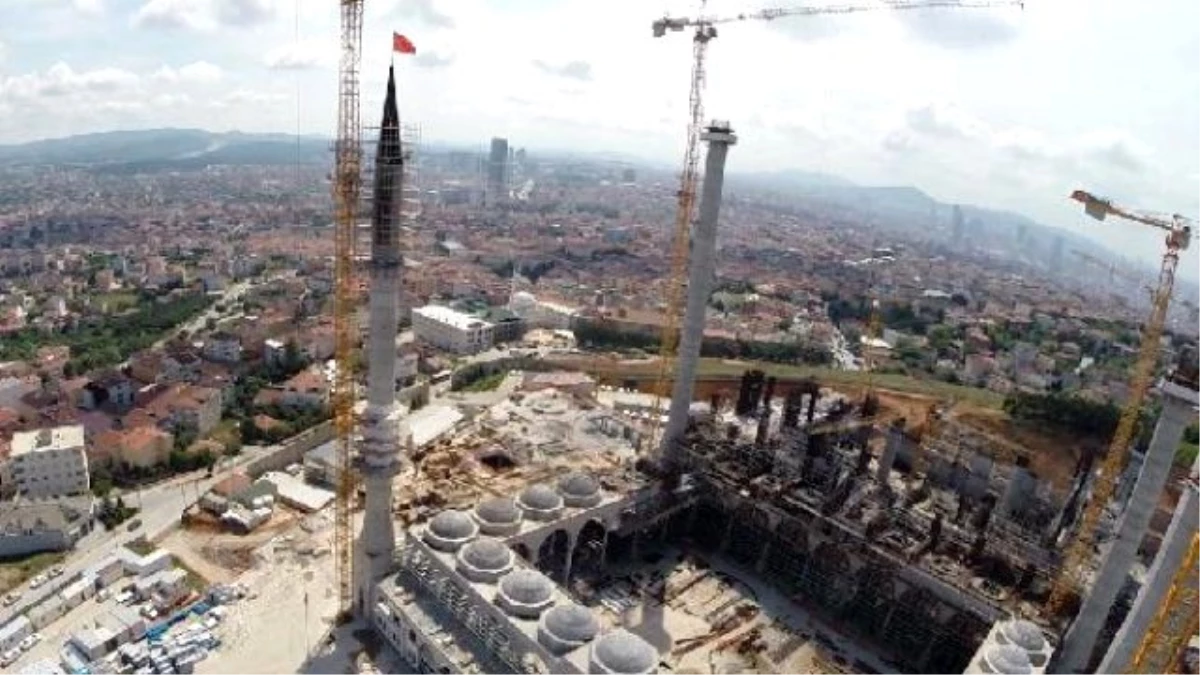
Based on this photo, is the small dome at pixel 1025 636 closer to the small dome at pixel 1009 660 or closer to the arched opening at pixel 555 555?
the small dome at pixel 1009 660

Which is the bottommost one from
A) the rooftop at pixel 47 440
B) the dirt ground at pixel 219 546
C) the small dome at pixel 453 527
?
the dirt ground at pixel 219 546

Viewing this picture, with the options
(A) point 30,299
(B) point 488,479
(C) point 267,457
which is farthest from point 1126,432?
(A) point 30,299

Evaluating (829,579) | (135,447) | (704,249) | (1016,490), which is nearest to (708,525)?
(829,579)

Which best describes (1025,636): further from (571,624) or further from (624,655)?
(571,624)

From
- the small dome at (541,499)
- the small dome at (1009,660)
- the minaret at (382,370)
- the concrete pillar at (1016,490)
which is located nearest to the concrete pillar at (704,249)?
the small dome at (541,499)

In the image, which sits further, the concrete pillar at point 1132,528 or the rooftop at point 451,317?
the rooftop at point 451,317
